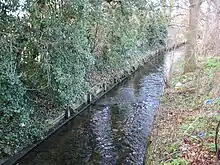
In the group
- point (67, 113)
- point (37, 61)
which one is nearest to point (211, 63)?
point (67, 113)

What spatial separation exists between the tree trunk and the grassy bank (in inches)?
93.2

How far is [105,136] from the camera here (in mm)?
8727

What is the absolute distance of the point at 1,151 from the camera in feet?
22.5

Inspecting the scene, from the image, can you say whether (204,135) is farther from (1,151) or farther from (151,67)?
(151,67)

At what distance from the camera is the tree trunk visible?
1163 cm

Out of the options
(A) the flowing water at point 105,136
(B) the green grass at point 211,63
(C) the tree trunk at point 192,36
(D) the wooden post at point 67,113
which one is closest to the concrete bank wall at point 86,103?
(D) the wooden post at point 67,113

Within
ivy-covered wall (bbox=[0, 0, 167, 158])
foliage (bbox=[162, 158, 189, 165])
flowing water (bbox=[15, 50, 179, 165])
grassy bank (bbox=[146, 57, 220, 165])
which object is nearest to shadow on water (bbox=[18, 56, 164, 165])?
flowing water (bbox=[15, 50, 179, 165])

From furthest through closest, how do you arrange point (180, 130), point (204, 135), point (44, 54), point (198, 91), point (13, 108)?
point (198, 91), point (44, 54), point (13, 108), point (180, 130), point (204, 135)

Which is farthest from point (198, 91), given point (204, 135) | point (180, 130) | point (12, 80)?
point (12, 80)

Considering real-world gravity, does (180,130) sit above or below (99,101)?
above

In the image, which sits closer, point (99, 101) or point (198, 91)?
point (198, 91)

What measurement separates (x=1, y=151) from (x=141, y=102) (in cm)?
678

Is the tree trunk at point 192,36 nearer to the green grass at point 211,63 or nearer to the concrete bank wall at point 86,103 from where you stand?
the green grass at point 211,63

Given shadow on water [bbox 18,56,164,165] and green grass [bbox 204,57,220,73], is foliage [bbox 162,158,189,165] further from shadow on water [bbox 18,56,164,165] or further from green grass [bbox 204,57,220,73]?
green grass [bbox 204,57,220,73]
